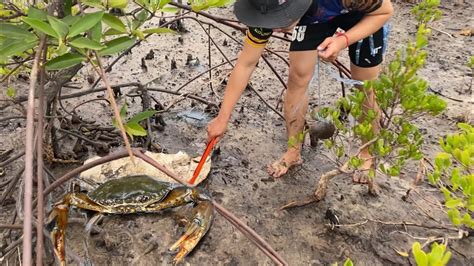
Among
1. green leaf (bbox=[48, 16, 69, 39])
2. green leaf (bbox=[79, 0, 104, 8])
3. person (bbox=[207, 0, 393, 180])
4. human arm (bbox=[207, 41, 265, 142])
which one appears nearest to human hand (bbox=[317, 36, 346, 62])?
person (bbox=[207, 0, 393, 180])

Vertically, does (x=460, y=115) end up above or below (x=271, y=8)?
below

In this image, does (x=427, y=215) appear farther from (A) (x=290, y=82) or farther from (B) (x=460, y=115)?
(B) (x=460, y=115)

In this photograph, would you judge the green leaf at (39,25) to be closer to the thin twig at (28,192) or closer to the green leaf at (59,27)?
the green leaf at (59,27)

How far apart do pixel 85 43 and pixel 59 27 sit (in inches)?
3.4

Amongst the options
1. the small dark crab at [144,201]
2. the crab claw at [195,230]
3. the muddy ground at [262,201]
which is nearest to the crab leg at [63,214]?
the small dark crab at [144,201]

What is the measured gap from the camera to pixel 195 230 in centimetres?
222

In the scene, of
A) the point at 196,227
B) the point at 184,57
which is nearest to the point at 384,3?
the point at 196,227

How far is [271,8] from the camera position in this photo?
2092 mm

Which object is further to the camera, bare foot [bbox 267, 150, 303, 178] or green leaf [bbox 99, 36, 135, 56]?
bare foot [bbox 267, 150, 303, 178]

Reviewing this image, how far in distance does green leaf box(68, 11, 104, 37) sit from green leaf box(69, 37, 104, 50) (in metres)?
0.02

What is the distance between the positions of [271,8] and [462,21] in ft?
12.8

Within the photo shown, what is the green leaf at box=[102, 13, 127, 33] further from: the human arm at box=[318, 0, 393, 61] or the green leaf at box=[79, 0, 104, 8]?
the human arm at box=[318, 0, 393, 61]

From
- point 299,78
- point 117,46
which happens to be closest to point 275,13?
point 299,78

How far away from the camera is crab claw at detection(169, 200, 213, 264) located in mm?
2168
